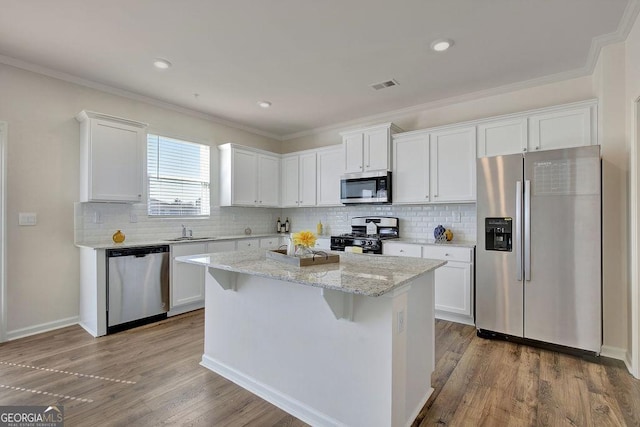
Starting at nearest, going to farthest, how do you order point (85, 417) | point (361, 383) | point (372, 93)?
point (361, 383) < point (85, 417) < point (372, 93)

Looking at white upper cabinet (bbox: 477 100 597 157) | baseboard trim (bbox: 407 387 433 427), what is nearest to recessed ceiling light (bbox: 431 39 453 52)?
white upper cabinet (bbox: 477 100 597 157)

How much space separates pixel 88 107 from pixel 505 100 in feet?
16.2

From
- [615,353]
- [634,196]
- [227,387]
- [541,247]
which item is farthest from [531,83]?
[227,387]

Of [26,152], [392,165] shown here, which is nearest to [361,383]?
[392,165]

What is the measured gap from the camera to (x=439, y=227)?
4.07 metres

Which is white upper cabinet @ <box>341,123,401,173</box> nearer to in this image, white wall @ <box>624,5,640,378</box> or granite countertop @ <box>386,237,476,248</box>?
granite countertop @ <box>386,237,476,248</box>

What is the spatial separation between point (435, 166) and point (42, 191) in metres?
4.48

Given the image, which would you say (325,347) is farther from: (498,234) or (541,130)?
(541,130)

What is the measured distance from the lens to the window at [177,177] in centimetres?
418

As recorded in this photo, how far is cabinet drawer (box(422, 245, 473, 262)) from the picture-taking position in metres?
3.52

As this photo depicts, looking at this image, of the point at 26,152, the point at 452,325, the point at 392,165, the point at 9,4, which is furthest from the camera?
the point at 392,165

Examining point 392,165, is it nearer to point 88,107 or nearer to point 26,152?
point 88,107

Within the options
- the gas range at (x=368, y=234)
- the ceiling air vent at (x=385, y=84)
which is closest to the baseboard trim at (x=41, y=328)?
the gas range at (x=368, y=234)

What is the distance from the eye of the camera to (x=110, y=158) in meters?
3.48
